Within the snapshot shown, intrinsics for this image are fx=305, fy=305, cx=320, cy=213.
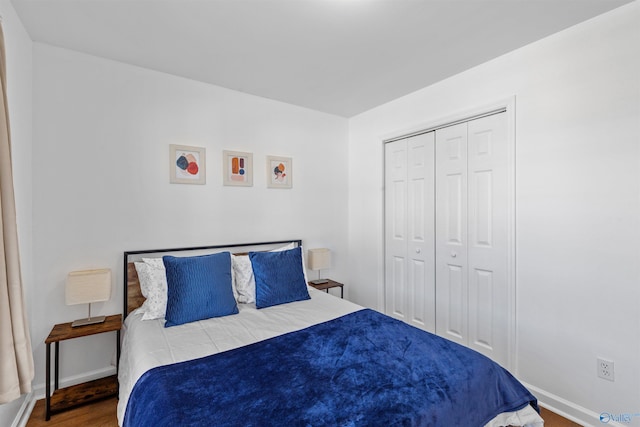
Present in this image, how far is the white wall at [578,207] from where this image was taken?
1834mm

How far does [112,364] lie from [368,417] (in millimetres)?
2281

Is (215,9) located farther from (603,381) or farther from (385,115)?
(603,381)

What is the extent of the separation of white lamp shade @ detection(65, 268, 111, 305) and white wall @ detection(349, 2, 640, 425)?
3.09 m

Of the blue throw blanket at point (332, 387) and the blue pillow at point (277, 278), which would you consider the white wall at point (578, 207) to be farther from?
the blue pillow at point (277, 278)

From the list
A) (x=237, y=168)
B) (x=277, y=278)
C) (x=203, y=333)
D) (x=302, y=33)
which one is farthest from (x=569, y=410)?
(x=237, y=168)

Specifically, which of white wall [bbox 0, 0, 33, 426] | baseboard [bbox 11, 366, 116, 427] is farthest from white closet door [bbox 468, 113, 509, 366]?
white wall [bbox 0, 0, 33, 426]

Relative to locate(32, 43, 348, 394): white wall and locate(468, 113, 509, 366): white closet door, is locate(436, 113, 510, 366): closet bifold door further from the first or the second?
locate(32, 43, 348, 394): white wall

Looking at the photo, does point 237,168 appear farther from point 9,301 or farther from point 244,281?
point 9,301

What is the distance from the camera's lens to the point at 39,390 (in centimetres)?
223

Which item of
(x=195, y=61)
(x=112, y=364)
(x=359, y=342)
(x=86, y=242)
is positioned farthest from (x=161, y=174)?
(x=359, y=342)

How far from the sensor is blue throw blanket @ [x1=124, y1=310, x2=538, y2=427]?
121 cm

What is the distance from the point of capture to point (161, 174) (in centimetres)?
268

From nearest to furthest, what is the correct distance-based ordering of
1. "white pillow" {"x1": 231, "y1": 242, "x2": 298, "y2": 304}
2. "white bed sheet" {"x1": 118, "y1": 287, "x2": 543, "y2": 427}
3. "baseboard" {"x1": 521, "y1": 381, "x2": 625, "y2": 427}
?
"white bed sheet" {"x1": 118, "y1": 287, "x2": 543, "y2": 427}, "baseboard" {"x1": 521, "y1": 381, "x2": 625, "y2": 427}, "white pillow" {"x1": 231, "y1": 242, "x2": 298, "y2": 304}

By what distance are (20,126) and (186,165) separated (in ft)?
3.59
